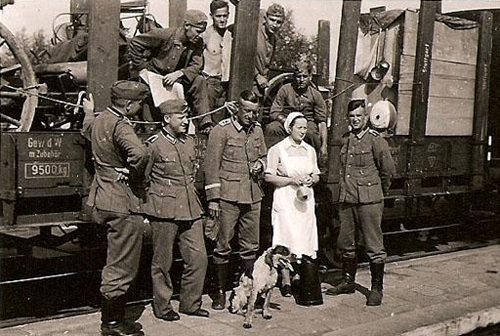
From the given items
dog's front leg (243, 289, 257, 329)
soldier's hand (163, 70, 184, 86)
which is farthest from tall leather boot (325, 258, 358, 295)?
soldier's hand (163, 70, 184, 86)

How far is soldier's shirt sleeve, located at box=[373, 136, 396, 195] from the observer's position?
20.8 feet

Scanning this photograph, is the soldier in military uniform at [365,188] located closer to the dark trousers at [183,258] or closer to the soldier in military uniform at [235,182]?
the soldier in military uniform at [235,182]

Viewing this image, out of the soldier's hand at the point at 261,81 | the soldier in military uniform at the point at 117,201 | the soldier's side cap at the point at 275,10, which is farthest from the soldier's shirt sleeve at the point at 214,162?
the soldier's side cap at the point at 275,10

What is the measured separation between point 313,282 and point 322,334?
3.12ft

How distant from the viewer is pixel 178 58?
22.4ft

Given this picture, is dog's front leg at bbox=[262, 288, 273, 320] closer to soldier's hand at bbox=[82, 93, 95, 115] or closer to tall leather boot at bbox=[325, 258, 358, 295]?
tall leather boot at bbox=[325, 258, 358, 295]

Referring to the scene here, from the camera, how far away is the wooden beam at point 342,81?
7.42 metres

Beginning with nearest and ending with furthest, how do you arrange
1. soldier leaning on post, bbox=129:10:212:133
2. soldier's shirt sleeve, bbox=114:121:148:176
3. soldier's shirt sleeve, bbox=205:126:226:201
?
soldier's shirt sleeve, bbox=114:121:148:176, soldier's shirt sleeve, bbox=205:126:226:201, soldier leaning on post, bbox=129:10:212:133

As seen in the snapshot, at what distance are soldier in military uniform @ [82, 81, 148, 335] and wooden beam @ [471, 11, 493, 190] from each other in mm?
5795

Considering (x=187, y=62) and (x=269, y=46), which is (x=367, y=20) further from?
(x=187, y=62)

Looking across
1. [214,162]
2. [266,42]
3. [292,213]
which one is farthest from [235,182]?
[266,42]

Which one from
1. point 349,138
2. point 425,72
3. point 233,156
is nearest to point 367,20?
point 425,72

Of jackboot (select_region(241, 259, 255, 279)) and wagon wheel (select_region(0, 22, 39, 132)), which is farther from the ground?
wagon wheel (select_region(0, 22, 39, 132))

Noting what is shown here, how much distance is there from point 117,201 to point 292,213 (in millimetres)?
1699
